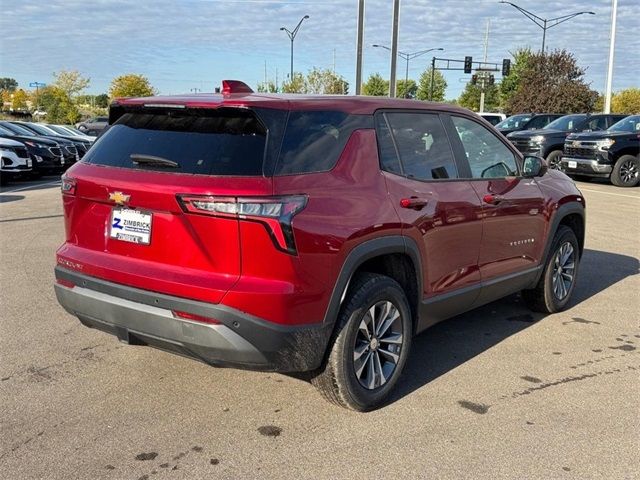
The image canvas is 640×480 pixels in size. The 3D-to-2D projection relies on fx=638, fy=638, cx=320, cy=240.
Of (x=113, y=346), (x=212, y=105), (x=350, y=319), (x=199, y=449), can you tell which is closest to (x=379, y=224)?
(x=350, y=319)

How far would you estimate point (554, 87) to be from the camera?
4312 centimetres

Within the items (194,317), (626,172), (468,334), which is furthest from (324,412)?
(626,172)

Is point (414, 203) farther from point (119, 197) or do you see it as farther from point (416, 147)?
point (119, 197)

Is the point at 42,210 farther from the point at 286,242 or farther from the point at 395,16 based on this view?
the point at 395,16

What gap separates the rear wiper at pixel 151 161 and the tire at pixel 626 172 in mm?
16317

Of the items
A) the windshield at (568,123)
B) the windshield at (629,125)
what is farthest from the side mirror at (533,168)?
the windshield at (568,123)

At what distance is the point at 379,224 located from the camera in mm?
3584

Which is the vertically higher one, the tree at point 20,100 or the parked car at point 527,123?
the tree at point 20,100

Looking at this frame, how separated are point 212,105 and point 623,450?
2.84 m

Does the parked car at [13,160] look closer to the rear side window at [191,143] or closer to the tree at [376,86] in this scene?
the rear side window at [191,143]

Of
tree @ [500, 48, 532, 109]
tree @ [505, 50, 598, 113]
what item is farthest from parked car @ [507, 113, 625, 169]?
tree @ [500, 48, 532, 109]

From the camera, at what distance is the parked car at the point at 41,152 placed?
1706cm

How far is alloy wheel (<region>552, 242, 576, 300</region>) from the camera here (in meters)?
5.69

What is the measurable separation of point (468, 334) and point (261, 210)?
8.83 feet
